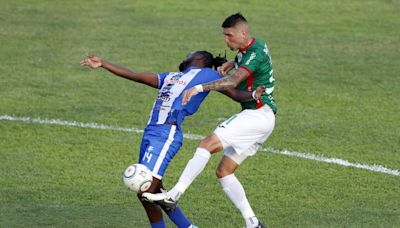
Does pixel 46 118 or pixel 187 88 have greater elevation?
pixel 187 88

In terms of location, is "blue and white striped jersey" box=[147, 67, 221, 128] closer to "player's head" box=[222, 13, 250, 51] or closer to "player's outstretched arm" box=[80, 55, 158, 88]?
"player's outstretched arm" box=[80, 55, 158, 88]

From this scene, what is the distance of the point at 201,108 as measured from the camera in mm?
18438

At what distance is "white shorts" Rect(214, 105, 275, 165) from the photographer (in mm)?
11781

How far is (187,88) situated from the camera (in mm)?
11859

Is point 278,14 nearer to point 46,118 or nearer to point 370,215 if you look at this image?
point 46,118

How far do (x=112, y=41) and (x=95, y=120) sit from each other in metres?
5.52

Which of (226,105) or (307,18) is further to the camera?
(307,18)

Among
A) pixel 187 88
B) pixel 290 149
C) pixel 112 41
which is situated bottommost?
pixel 112 41

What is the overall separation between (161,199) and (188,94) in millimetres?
1092

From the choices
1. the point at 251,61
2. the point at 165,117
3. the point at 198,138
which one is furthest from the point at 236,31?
the point at 198,138

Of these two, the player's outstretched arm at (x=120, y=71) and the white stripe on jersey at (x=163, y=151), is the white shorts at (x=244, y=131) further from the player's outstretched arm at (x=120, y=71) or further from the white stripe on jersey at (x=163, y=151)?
the player's outstretched arm at (x=120, y=71)

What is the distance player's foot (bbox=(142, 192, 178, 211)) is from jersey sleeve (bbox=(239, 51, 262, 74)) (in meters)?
1.64

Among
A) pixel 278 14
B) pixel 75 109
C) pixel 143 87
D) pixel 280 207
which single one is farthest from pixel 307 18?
pixel 280 207

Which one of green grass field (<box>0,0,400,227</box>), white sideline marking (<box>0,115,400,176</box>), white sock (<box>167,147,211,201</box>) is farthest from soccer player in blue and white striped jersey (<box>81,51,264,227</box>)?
white sideline marking (<box>0,115,400,176</box>)
